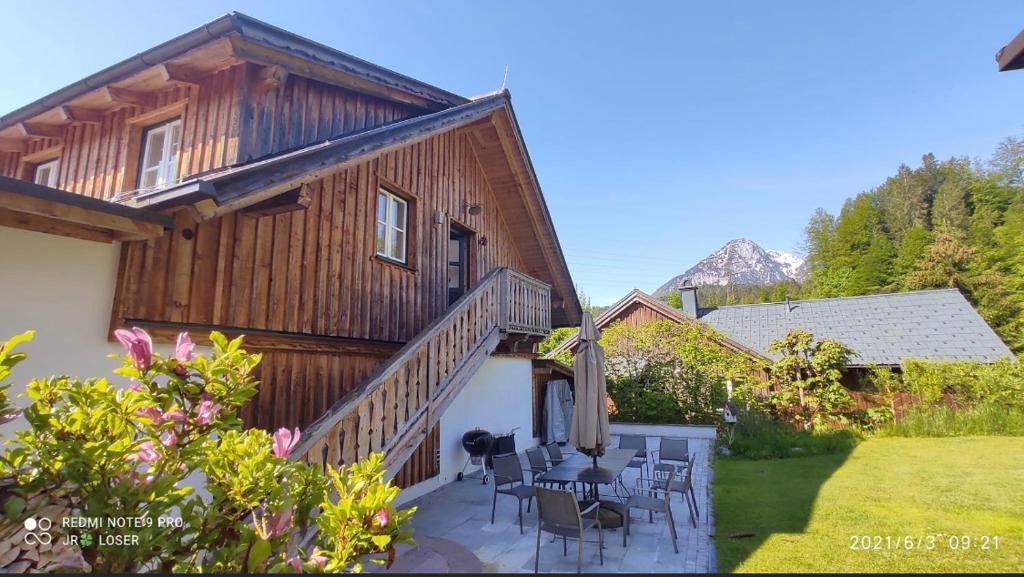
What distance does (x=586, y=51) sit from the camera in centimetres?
1185

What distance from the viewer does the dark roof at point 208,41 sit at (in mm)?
4938

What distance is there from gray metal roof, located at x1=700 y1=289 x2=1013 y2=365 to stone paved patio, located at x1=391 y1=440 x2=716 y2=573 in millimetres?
15193

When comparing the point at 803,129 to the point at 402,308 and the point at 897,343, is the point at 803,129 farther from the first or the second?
the point at 402,308

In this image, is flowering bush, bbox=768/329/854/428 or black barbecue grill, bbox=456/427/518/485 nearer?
black barbecue grill, bbox=456/427/518/485

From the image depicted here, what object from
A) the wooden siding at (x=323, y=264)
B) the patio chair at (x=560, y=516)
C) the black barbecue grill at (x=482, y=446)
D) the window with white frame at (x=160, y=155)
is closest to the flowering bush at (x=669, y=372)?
the black barbecue grill at (x=482, y=446)

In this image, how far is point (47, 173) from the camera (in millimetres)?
7504

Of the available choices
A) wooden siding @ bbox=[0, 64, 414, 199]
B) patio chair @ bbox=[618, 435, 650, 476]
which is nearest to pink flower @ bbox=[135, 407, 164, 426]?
wooden siding @ bbox=[0, 64, 414, 199]

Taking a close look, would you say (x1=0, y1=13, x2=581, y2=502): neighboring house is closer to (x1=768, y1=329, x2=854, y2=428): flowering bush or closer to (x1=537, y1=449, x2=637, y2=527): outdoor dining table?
(x1=537, y1=449, x2=637, y2=527): outdoor dining table

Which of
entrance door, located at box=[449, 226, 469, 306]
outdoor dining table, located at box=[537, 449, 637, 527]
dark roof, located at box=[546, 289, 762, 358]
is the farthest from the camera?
dark roof, located at box=[546, 289, 762, 358]

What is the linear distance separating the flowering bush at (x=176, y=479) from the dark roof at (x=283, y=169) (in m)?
2.11

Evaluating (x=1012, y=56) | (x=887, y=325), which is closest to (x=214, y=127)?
(x=1012, y=56)

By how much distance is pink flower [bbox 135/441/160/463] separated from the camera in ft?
6.15

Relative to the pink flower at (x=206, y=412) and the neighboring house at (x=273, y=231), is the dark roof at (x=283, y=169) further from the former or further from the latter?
the pink flower at (x=206, y=412)

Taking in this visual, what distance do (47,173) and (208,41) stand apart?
17.0ft
